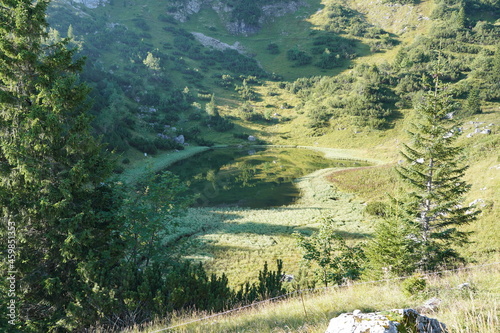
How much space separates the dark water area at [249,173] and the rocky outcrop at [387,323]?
2717 cm

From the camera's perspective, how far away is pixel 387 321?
11.1ft

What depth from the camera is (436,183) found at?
1220 centimetres

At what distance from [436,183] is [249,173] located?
36.9 meters

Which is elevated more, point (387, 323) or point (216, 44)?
point (216, 44)

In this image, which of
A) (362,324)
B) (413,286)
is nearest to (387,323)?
(362,324)

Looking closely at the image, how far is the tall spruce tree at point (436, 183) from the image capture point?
459 inches

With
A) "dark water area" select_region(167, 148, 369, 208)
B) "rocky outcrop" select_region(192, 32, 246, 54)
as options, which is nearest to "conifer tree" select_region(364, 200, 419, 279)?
"dark water area" select_region(167, 148, 369, 208)

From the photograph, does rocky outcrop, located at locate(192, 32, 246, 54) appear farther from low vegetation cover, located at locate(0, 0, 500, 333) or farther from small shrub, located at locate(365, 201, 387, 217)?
small shrub, located at locate(365, 201, 387, 217)

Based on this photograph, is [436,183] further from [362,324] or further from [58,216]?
[58,216]

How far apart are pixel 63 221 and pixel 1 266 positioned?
6.34 ft

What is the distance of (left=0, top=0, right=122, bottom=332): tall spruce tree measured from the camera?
7891 millimetres

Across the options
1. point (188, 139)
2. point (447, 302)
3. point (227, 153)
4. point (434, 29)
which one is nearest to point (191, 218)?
point (447, 302)

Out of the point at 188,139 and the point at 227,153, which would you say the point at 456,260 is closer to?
the point at 227,153

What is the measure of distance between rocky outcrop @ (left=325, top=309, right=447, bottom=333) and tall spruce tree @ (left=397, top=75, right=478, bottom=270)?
9.45 metres
